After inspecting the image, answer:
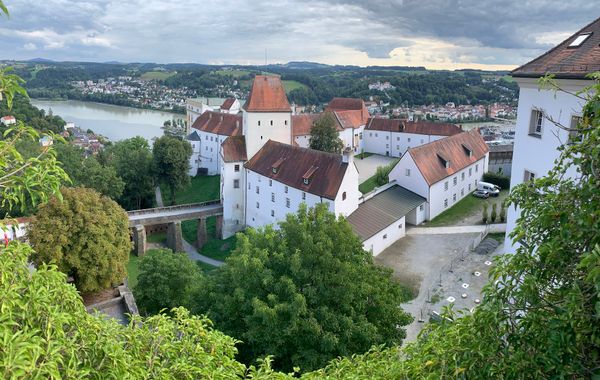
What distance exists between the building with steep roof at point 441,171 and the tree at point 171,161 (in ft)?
66.5

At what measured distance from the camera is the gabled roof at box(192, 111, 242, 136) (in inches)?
2110

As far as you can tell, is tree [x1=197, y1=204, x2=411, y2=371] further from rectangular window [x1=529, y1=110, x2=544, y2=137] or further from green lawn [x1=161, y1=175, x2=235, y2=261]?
green lawn [x1=161, y1=175, x2=235, y2=261]

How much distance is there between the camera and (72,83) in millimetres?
191250

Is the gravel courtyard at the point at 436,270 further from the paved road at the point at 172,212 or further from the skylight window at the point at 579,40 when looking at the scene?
the paved road at the point at 172,212

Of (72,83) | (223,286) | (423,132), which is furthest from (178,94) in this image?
(223,286)

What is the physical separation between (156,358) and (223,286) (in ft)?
42.4

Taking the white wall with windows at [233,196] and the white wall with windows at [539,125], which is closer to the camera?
the white wall with windows at [539,125]

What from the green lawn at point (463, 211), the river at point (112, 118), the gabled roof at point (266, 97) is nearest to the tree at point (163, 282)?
the gabled roof at point (266, 97)

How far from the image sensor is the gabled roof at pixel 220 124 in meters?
53.6

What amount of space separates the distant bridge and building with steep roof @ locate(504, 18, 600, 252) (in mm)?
27756

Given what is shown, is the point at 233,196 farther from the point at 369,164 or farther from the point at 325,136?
the point at 369,164

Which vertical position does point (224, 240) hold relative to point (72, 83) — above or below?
below

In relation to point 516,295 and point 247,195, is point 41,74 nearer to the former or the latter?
point 247,195

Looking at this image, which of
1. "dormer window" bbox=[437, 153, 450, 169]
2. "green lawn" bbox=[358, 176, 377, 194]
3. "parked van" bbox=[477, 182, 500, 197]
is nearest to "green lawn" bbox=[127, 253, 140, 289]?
"green lawn" bbox=[358, 176, 377, 194]
